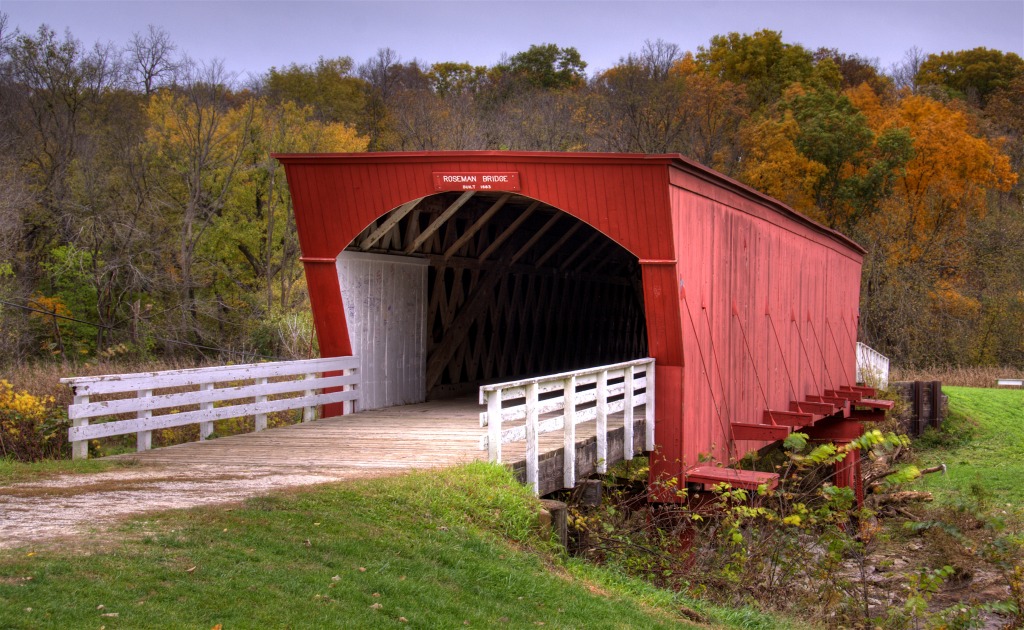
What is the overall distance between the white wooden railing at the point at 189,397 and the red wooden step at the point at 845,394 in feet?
32.5

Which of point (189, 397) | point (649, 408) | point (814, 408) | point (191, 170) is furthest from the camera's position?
point (191, 170)

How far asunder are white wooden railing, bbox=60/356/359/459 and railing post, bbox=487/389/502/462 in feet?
10.6

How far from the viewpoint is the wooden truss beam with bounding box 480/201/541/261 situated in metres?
15.6

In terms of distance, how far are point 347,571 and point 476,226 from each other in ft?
29.8

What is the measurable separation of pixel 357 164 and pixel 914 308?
108ft

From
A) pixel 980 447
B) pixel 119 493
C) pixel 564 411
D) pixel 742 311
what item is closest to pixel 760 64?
pixel 980 447

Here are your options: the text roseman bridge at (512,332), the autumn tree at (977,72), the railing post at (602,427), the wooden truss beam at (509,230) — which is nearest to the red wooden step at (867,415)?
the text roseman bridge at (512,332)

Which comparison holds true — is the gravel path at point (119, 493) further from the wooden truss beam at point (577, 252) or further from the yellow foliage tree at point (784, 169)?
the yellow foliage tree at point (784, 169)

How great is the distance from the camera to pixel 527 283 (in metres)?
18.3

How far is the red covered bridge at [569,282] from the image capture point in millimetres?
11750

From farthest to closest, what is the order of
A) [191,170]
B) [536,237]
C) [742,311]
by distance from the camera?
[191,170] < [536,237] < [742,311]

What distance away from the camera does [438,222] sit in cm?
1405

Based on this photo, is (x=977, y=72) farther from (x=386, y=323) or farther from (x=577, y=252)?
(x=386, y=323)

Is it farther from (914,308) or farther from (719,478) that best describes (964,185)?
(719,478)
